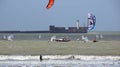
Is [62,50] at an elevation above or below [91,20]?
below

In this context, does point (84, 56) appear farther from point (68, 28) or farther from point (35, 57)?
point (68, 28)

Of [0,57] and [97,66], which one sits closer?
[97,66]

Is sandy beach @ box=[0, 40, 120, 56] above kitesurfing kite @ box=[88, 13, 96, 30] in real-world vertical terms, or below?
below

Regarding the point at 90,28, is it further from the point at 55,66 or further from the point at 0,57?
the point at 55,66

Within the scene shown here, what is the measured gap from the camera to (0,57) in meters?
35.7

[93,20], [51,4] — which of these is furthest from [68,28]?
[51,4]

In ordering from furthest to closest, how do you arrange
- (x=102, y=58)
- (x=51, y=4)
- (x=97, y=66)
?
(x=102, y=58) → (x=51, y=4) → (x=97, y=66)

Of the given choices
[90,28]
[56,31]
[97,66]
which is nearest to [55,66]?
[97,66]

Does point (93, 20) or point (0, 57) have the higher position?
point (93, 20)

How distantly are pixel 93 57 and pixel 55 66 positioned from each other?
10.5 m

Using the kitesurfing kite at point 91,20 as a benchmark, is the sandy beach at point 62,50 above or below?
below

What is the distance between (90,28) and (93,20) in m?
1.91

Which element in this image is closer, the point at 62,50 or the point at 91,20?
the point at 91,20

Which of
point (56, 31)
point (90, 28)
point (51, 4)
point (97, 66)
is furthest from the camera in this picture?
point (56, 31)
